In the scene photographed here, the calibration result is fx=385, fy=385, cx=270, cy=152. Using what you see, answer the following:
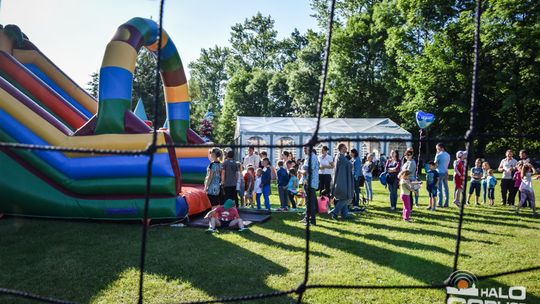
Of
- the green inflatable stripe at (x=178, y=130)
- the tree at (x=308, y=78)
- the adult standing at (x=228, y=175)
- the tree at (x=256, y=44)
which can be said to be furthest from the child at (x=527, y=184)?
the tree at (x=256, y=44)

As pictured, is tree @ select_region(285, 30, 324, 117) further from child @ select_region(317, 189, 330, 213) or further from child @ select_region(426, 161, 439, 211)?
child @ select_region(317, 189, 330, 213)

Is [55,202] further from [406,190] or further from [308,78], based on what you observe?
[308,78]

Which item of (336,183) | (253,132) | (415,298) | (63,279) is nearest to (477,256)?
(415,298)

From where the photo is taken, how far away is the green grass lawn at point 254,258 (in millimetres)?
3465

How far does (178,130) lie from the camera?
8.06 metres

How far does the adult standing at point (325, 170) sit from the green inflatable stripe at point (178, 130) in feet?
9.44

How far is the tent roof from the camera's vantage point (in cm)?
1645

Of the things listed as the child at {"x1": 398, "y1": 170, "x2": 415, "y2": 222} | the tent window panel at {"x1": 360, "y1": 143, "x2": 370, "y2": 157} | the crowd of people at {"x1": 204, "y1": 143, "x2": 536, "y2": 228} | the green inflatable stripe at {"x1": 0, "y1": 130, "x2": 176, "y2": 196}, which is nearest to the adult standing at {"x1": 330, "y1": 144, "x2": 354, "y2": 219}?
the crowd of people at {"x1": 204, "y1": 143, "x2": 536, "y2": 228}

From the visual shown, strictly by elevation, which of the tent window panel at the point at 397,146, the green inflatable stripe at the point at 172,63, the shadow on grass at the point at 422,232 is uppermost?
the green inflatable stripe at the point at 172,63

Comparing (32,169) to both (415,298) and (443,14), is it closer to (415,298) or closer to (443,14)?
(415,298)

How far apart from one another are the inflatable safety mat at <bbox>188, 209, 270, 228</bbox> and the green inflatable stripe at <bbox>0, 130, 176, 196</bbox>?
2.56ft

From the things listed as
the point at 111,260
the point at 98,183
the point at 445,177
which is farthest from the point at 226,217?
the point at 445,177

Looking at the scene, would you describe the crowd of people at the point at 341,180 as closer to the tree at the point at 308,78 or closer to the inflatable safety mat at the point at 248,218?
the inflatable safety mat at the point at 248,218

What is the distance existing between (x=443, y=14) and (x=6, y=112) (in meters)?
20.8
